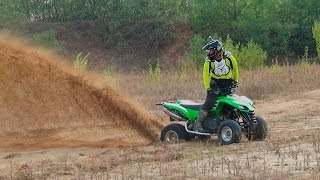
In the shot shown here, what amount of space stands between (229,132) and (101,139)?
10.3ft

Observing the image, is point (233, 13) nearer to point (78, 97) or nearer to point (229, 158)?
point (78, 97)

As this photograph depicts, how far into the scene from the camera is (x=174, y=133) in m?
11.4

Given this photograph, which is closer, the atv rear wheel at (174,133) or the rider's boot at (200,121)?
the rider's boot at (200,121)

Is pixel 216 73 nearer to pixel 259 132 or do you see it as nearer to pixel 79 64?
pixel 259 132

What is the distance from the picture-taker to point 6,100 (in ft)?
44.8

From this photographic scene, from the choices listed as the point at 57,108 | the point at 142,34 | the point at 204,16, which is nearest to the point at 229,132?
the point at 57,108

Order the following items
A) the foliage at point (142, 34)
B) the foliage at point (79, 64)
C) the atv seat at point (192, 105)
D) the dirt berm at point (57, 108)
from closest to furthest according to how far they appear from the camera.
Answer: the atv seat at point (192, 105), the dirt berm at point (57, 108), the foliage at point (79, 64), the foliage at point (142, 34)

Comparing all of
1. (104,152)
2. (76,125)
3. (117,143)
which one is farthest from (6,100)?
(104,152)

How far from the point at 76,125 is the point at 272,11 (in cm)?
4317

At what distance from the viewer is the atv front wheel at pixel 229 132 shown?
10.2m

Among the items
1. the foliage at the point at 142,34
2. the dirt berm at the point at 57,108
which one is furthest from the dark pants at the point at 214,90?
the foliage at the point at 142,34

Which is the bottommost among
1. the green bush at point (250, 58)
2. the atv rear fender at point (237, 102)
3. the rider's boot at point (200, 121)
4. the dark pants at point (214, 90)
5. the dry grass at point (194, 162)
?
the dry grass at point (194, 162)

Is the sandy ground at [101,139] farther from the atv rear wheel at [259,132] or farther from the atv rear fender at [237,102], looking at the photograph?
the atv rear fender at [237,102]

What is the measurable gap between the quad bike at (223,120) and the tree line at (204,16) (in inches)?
1487
